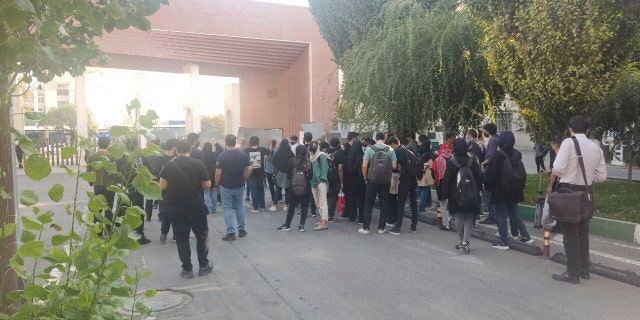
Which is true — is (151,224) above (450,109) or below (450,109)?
below

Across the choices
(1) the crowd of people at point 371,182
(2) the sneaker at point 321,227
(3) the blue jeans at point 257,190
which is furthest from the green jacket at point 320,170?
(3) the blue jeans at point 257,190

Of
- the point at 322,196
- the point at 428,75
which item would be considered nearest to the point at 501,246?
the point at 322,196

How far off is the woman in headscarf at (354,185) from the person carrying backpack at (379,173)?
91 cm

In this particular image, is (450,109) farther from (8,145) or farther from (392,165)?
(8,145)

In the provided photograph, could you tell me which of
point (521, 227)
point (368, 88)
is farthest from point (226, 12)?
point (521, 227)

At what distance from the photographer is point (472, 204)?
7.52 metres

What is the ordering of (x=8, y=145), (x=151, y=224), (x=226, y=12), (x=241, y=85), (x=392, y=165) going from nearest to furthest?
(x=8, y=145) → (x=392, y=165) → (x=151, y=224) → (x=226, y=12) → (x=241, y=85)

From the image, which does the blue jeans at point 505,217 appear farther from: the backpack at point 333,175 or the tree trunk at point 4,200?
the tree trunk at point 4,200

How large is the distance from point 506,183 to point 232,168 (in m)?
4.22

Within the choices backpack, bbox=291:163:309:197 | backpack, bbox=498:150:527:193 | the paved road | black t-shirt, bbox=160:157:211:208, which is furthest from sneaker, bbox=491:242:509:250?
black t-shirt, bbox=160:157:211:208

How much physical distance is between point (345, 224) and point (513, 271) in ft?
13.6

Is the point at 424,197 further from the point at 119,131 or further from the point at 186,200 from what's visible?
the point at 119,131

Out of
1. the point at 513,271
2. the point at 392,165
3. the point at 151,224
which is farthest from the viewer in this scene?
the point at 151,224

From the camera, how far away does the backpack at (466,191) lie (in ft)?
24.5
